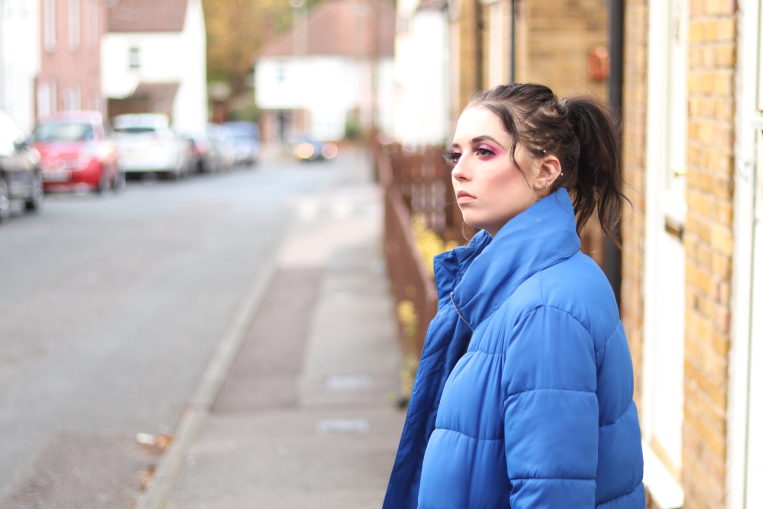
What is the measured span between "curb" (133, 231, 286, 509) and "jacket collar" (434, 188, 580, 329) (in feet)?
12.3

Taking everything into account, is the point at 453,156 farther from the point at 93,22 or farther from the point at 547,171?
the point at 93,22

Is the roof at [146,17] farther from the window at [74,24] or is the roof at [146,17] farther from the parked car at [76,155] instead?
the parked car at [76,155]

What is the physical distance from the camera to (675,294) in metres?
4.51

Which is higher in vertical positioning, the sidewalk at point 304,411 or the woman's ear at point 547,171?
the woman's ear at point 547,171

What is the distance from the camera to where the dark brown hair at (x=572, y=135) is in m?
2.34

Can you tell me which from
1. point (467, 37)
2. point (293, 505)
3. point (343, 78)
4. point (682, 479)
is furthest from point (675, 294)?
point (343, 78)

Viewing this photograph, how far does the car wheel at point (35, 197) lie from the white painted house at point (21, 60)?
1264 cm

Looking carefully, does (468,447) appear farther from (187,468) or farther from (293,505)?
(187,468)

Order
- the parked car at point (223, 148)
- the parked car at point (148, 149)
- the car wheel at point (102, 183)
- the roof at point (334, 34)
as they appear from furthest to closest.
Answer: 1. the roof at point (334, 34)
2. the parked car at point (223, 148)
3. the parked car at point (148, 149)
4. the car wheel at point (102, 183)

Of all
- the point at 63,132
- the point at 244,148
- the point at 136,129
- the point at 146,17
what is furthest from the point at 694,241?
the point at 146,17

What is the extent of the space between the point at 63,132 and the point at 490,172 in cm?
2748

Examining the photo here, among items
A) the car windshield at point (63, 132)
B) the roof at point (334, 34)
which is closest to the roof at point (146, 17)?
the roof at point (334, 34)

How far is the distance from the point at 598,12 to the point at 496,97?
6.96 m

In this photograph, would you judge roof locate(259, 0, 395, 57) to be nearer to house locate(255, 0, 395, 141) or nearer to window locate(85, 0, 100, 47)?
house locate(255, 0, 395, 141)
